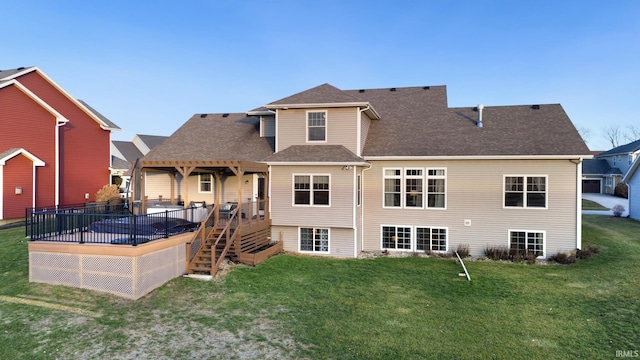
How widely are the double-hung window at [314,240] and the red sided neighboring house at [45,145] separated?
14.7 m

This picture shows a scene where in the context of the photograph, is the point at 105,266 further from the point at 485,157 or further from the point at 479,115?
the point at 479,115

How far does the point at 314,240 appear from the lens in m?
15.0

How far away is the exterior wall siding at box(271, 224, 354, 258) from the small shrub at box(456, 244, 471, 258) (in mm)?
4285

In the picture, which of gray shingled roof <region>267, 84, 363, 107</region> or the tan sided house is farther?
gray shingled roof <region>267, 84, 363, 107</region>

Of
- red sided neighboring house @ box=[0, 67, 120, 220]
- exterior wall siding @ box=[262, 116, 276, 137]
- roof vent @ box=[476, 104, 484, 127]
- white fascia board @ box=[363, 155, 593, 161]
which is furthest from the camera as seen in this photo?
red sided neighboring house @ box=[0, 67, 120, 220]

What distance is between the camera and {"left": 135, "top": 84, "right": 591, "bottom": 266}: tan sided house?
14.1 meters

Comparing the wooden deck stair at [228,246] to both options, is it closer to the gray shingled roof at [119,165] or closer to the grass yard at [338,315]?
the grass yard at [338,315]

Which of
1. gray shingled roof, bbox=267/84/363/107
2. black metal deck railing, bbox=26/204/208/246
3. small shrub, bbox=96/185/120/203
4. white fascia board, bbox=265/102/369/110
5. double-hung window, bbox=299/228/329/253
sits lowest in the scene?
double-hung window, bbox=299/228/329/253

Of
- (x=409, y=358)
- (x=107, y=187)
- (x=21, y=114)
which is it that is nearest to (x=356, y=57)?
(x=107, y=187)

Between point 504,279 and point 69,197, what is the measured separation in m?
23.2

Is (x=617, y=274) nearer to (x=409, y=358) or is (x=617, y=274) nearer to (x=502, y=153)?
(x=502, y=153)

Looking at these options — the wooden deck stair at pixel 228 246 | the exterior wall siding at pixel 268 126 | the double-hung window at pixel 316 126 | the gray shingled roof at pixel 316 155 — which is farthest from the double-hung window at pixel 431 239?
the exterior wall siding at pixel 268 126

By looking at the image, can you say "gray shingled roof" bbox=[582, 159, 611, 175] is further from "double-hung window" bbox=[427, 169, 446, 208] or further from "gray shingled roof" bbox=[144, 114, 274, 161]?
"gray shingled roof" bbox=[144, 114, 274, 161]

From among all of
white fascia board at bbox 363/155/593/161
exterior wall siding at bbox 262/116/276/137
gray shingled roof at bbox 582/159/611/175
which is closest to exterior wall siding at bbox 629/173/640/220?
white fascia board at bbox 363/155/593/161
